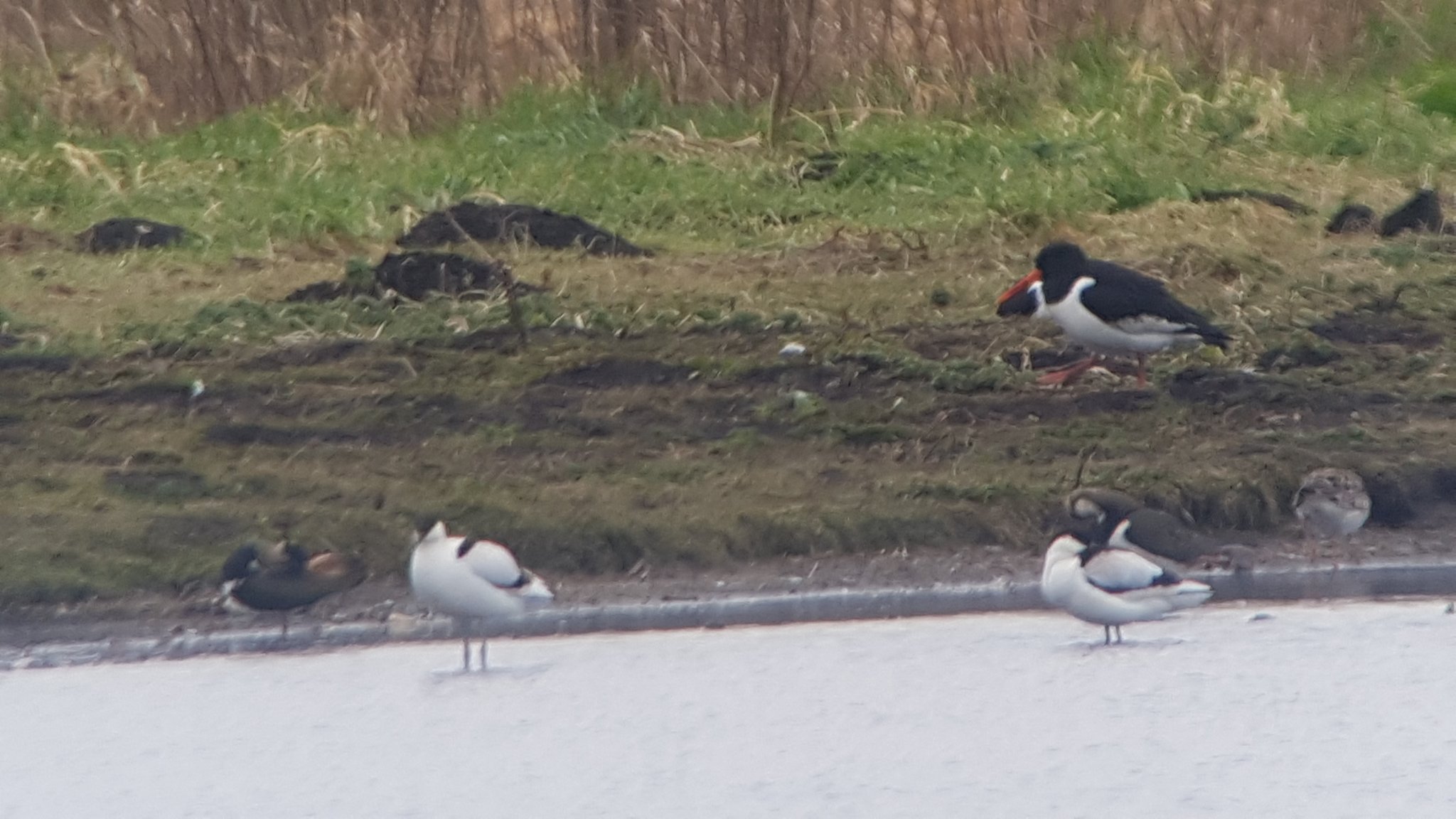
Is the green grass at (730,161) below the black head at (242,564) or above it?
above

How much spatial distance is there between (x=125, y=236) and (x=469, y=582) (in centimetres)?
429

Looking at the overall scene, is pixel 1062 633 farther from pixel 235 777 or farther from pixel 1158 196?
pixel 1158 196

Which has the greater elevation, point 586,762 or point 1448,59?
point 1448,59

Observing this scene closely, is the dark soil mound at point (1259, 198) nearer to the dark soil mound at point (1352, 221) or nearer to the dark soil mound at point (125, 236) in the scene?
the dark soil mound at point (1352, 221)

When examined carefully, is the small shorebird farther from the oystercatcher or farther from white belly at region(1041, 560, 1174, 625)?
the oystercatcher

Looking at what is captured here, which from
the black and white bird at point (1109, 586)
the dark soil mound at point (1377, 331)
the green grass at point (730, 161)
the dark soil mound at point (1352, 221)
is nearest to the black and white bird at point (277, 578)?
the black and white bird at point (1109, 586)

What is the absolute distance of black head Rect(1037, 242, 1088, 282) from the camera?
28.1 ft

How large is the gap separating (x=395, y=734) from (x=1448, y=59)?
865cm

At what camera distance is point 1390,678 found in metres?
6.05

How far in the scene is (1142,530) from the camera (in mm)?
6930

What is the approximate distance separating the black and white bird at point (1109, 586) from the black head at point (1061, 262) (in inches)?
83.7

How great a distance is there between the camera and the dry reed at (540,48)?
38.2 ft

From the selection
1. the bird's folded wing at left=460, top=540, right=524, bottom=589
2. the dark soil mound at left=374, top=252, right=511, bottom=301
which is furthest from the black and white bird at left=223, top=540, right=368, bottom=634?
the dark soil mound at left=374, top=252, right=511, bottom=301

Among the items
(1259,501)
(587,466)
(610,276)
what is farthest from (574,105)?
(1259,501)
